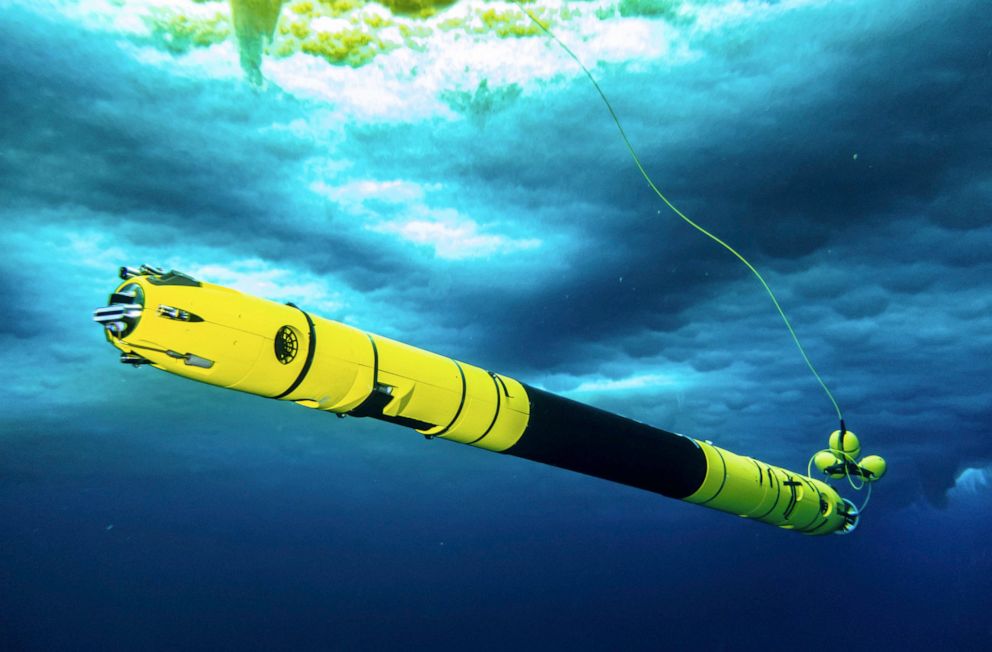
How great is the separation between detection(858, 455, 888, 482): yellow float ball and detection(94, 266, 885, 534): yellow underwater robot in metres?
2.83

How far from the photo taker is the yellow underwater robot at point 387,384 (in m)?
3.93

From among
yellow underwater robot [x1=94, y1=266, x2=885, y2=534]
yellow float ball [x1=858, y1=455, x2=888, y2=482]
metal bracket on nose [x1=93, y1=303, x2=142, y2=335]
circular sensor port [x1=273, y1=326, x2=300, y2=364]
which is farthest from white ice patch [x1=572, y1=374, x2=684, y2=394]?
metal bracket on nose [x1=93, y1=303, x2=142, y2=335]

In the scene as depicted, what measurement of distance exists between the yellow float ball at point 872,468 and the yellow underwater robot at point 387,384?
2.83 metres

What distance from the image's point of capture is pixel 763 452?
40031 millimetres

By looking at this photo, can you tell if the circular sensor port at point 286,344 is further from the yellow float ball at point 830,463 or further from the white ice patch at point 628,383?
the white ice patch at point 628,383

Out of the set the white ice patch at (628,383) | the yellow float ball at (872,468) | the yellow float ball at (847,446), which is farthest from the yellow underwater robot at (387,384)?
the white ice patch at (628,383)

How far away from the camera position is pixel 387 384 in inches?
198

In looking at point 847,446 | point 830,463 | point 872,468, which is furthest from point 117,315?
point 872,468

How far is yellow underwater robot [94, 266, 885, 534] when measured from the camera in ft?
12.9

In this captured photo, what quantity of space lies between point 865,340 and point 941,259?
544 cm

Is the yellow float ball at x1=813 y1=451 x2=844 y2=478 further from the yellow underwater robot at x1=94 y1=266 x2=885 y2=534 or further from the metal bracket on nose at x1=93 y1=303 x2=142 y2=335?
the metal bracket on nose at x1=93 y1=303 x2=142 y2=335

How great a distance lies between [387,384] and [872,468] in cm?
933

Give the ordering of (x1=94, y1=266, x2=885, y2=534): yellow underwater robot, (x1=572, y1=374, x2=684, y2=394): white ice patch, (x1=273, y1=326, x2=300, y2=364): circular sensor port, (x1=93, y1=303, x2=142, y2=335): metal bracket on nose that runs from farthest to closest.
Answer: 1. (x1=572, y1=374, x2=684, y2=394): white ice patch
2. (x1=273, y1=326, x2=300, y2=364): circular sensor port
3. (x1=94, y1=266, x2=885, y2=534): yellow underwater robot
4. (x1=93, y1=303, x2=142, y2=335): metal bracket on nose

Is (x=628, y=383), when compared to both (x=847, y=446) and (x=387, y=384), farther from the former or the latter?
(x=387, y=384)
